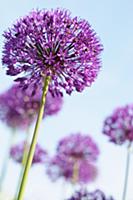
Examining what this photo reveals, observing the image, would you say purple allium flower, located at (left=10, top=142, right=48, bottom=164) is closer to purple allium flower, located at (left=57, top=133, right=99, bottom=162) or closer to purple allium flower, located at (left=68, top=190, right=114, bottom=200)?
purple allium flower, located at (left=57, top=133, right=99, bottom=162)

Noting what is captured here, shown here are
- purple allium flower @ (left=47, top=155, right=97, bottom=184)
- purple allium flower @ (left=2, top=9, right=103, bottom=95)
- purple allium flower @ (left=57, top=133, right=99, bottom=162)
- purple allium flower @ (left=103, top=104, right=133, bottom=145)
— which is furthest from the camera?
purple allium flower @ (left=47, top=155, right=97, bottom=184)

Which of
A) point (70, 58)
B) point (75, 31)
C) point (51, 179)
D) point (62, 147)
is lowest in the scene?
point (51, 179)

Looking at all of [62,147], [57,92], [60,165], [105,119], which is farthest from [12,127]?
[57,92]

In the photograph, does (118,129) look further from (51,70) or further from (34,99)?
(51,70)

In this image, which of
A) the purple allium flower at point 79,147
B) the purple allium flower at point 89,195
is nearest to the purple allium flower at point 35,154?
the purple allium flower at point 79,147

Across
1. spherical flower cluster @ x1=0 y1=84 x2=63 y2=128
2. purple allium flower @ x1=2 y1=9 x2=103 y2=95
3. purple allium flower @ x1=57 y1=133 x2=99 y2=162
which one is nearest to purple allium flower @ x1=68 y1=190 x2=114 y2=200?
purple allium flower @ x1=2 y1=9 x2=103 y2=95
